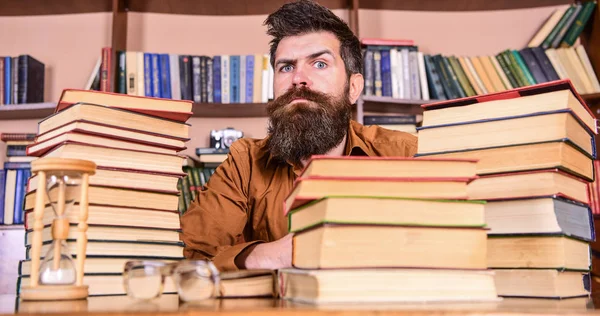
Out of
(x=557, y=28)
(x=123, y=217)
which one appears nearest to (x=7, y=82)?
A: (x=123, y=217)

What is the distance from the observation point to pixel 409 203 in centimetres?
65

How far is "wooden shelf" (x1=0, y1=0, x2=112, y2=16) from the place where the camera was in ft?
9.26

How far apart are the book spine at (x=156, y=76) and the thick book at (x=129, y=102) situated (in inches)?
62.5

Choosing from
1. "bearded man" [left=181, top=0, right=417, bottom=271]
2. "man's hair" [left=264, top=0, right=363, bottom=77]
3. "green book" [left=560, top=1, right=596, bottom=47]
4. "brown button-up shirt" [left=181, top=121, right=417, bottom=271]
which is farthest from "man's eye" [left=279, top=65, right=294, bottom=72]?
"green book" [left=560, top=1, right=596, bottom=47]

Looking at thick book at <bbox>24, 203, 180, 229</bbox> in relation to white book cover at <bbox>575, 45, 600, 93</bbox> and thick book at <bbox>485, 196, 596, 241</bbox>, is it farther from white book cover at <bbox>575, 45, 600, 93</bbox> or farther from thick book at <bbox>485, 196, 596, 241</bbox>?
white book cover at <bbox>575, 45, 600, 93</bbox>

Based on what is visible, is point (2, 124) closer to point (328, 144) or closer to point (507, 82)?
point (328, 144)

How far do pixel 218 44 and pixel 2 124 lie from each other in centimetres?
108

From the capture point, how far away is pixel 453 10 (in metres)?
3.00

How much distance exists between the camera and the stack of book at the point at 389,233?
626 millimetres

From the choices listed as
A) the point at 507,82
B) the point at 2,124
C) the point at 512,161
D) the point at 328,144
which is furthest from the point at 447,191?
the point at 2,124

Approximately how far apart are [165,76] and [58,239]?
194cm

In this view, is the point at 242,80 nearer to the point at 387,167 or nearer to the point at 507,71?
the point at 507,71

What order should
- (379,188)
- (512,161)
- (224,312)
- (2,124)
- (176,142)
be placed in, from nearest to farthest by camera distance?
(224,312) → (379,188) → (512,161) → (176,142) → (2,124)

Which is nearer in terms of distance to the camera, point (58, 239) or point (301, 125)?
point (58, 239)
